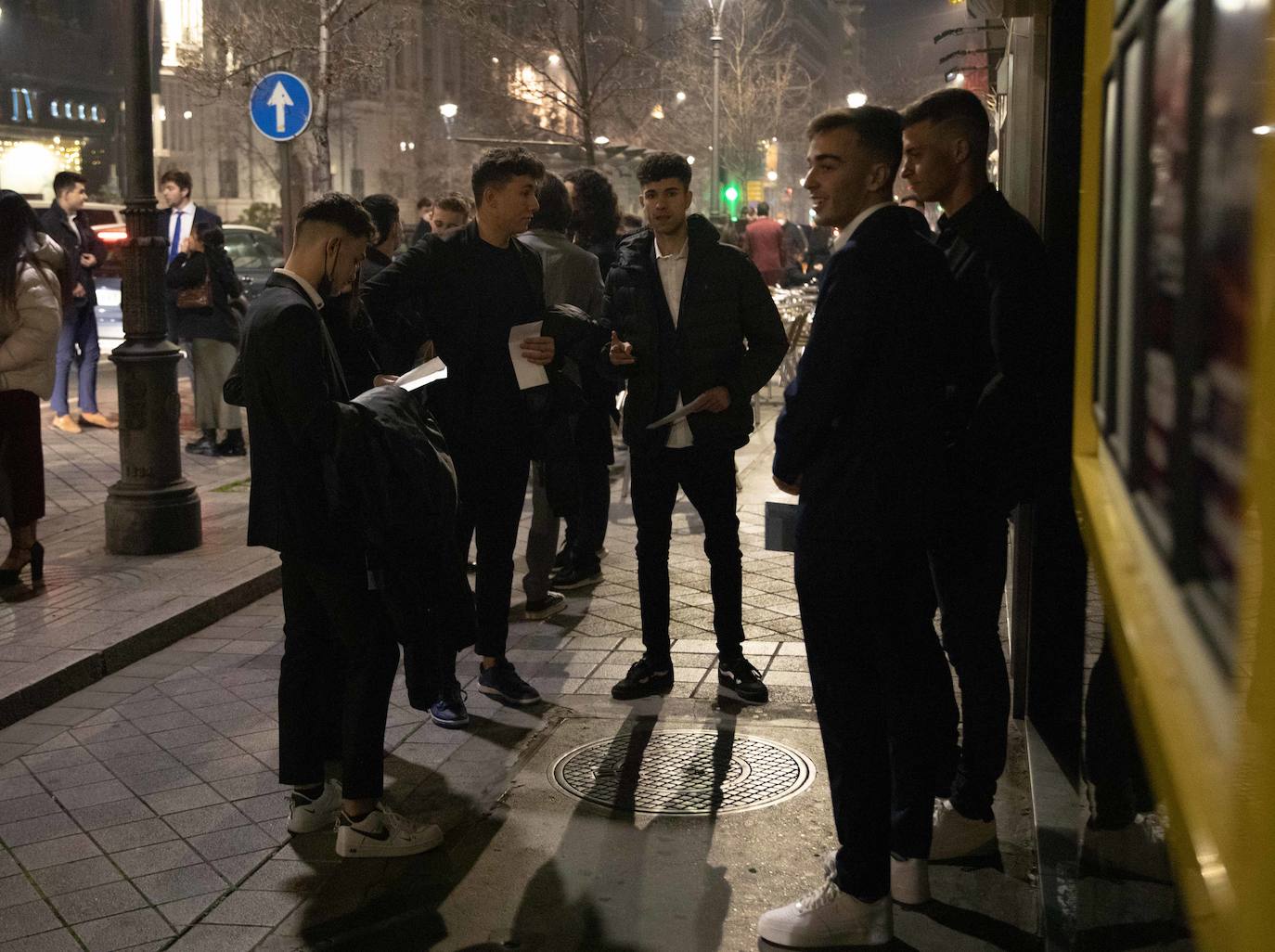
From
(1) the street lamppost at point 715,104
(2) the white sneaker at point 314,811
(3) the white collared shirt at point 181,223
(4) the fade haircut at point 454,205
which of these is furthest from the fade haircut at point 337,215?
(1) the street lamppost at point 715,104

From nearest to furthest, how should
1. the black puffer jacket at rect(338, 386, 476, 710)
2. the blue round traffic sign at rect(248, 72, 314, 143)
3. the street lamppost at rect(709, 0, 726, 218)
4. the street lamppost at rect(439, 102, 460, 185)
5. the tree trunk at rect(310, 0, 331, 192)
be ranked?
1. the black puffer jacket at rect(338, 386, 476, 710)
2. the blue round traffic sign at rect(248, 72, 314, 143)
3. the tree trunk at rect(310, 0, 331, 192)
4. the street lamppost at rect(709, 0, 726, 218)
5. the street lamppost at rect(439, 102, 460, 185)

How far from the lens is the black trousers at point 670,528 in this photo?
19.2ft

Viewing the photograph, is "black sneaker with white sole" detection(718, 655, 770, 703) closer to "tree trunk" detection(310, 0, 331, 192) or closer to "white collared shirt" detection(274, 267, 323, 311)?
"white collared shirt" detection(274, 267, 323, 311)

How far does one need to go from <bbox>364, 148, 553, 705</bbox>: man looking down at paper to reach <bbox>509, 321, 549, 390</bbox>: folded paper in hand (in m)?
0.01

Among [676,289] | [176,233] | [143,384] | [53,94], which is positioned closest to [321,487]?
[676,289]

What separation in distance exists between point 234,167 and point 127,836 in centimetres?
6668

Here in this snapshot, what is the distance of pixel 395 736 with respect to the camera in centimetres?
557

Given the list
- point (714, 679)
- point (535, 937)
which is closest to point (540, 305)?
point (714, 679)

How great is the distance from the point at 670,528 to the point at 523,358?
868mm

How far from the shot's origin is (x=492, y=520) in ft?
19.0

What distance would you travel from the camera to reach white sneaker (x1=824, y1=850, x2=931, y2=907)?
4000mm

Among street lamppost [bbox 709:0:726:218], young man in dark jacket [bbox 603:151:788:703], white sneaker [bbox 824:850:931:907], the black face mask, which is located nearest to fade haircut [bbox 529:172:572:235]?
young man in dark jacket [bbox 603:151:788:703]

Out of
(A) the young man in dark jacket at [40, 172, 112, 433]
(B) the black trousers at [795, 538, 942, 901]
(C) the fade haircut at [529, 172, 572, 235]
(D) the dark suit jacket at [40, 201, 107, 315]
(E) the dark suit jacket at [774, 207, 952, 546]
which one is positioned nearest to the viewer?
(E) the dark suit jacket at [774, 207, 952, 546]

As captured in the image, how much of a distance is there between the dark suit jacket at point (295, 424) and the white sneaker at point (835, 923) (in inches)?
62.8
